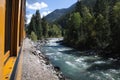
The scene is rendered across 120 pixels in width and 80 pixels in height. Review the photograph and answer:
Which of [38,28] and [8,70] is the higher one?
[38,28]

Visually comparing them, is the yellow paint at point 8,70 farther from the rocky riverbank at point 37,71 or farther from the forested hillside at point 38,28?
the forested hillside at point 38,28

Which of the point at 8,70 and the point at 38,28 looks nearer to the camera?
→ the point at 8,70

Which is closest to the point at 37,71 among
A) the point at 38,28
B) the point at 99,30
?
the point at 99,30

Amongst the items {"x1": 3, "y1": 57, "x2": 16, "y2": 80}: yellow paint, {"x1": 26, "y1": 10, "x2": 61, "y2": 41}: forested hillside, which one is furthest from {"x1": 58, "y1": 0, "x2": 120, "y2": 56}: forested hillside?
{"x1": 3, "y1": 57, "x2": 16, "y2": 80}: yellow paint

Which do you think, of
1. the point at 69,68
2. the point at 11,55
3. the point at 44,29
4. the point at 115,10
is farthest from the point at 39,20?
the point at 11,55

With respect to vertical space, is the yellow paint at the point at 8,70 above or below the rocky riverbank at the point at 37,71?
above

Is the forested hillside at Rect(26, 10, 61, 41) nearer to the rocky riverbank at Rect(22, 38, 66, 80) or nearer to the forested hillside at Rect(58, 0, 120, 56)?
the forested hillside at Rect(58, 0, 120, 56)

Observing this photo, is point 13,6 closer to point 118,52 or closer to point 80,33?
point 118,52

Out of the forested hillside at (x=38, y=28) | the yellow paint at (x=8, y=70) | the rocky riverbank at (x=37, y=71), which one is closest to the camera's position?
the yellow paint at (x=8, y=70)

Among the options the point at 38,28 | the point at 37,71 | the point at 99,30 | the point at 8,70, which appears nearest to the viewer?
the point at 8,70

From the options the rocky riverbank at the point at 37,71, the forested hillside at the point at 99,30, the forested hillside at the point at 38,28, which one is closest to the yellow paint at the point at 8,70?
the rocky riverbank at the point at 37,71

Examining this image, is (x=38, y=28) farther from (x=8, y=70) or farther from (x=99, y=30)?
(x=8, y=70)

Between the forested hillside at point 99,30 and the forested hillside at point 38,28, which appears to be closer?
the forested hillside at point 99,30

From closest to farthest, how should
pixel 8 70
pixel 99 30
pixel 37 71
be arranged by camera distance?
1. pixel 8 70
2. pixel 37 71
3. pixel 99 30
